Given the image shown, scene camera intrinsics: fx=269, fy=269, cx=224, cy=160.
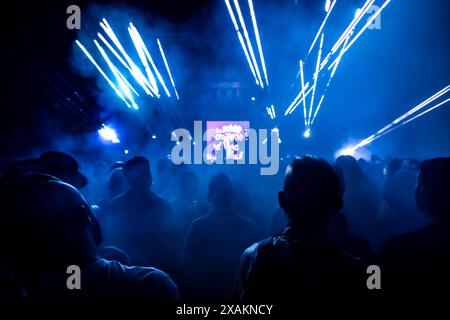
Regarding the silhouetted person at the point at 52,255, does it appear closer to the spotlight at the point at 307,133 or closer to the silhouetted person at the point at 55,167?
the silhouetted person at the point at 55,167

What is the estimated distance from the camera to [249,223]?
280 centimetres

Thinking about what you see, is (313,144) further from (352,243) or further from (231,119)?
(352,243)

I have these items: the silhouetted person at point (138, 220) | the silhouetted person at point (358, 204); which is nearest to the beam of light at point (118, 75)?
the silhouetted person at point (138, 220)

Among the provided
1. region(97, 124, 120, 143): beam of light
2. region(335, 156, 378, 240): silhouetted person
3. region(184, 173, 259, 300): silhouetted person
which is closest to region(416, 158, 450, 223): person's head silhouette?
region(335, 156, 378, 240): silhouetted person

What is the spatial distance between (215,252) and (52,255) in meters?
1.55

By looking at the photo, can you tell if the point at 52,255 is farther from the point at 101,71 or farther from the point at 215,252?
the point at 101,71

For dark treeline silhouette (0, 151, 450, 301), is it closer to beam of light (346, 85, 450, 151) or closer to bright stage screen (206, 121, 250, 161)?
beam of light (346, 85, 450, 151)

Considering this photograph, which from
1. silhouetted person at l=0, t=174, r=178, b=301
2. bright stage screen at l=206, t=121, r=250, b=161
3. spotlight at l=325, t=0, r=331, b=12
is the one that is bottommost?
silhouetted person at l=0, t=174, r=178, b=301

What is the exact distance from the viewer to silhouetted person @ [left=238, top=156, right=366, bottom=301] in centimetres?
132

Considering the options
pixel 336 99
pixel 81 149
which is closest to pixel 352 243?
pixel 81 149

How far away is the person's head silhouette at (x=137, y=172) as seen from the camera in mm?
3176

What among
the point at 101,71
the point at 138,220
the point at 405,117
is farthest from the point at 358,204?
the point at 405,117

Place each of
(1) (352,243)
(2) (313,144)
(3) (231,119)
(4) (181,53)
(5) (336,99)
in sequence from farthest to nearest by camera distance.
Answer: (3) (231,119) < (2) (313,144) < (5) (336,99) < (4) (181,53) < (1) (352,243)
